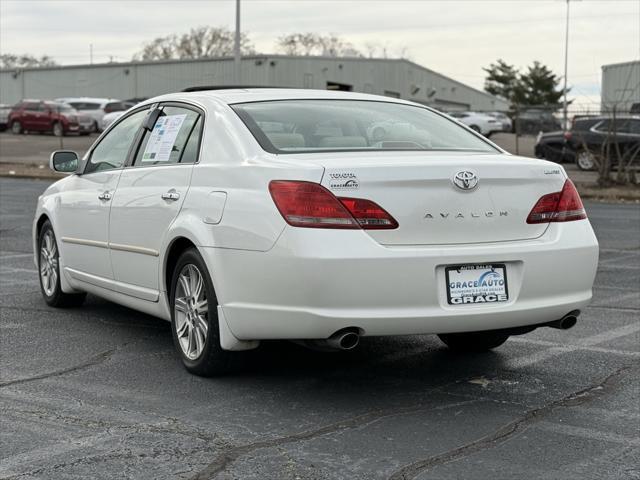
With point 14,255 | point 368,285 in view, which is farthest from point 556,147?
point 368,285

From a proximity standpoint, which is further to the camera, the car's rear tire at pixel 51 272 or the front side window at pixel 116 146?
the car's rear tire at pixel 51 272

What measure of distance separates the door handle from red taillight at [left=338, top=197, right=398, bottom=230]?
1.27m

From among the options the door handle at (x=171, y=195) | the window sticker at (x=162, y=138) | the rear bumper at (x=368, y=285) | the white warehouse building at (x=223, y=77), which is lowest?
the rear bumper at (x=368, y=285)

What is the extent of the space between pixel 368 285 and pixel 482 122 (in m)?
46.5

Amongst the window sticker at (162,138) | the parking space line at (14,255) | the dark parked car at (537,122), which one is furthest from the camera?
the dark parked car at (537,122)

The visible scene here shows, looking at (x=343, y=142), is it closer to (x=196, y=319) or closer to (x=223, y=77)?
(x=196, y=319)

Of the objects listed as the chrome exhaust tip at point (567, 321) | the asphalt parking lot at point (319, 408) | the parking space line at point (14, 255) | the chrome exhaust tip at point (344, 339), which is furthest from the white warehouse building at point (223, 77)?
the chrome exhaust tip at point (344, 339)

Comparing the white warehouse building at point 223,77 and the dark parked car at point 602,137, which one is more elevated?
the white warehouse building at point 223,77

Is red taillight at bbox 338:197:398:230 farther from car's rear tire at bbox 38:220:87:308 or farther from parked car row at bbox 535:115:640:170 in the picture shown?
parked car row at bbox 535:115:640:170

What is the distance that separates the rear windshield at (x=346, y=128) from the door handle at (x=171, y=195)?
22.4 inches

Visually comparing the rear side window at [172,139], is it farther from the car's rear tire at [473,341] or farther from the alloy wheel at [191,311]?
the car's rear tire at [473,341]

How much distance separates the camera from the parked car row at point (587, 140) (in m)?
26.5

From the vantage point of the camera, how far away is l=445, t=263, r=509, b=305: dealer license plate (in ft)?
16.5

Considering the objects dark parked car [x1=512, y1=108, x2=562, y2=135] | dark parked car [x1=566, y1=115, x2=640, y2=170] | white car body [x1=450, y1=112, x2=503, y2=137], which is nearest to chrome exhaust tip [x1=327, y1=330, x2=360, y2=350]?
dark parked car [x1=566, y1=115, x2=640, y2=170]
